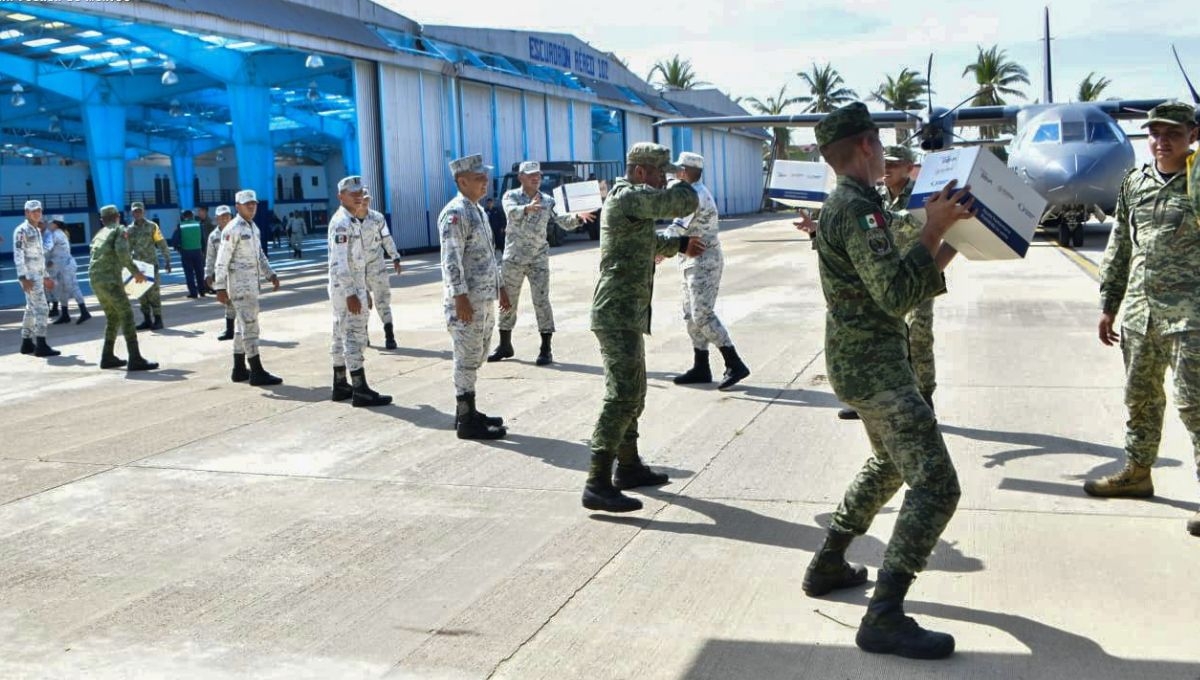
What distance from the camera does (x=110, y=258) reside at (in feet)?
36.5

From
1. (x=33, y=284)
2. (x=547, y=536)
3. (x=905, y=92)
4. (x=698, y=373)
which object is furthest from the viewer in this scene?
(x=905, y=92)

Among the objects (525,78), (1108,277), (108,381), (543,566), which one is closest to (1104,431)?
(1108,277)

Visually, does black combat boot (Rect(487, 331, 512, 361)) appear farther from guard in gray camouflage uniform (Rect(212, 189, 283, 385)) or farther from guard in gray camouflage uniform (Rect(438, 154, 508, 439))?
guard in gray camouflage uniform (Rect(438, 154, 508, 439))

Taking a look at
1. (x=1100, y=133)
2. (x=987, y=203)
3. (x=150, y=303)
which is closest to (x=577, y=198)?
(x=987, y=203)

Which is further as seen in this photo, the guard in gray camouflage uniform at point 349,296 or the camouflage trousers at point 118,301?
the camouflage trousers at point 118,301

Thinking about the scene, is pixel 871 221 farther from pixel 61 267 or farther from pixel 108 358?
pixel 61 267

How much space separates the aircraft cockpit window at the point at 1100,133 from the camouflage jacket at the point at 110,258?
19.1 meters

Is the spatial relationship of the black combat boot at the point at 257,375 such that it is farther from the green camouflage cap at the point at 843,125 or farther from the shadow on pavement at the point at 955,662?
the green camouflage cap at the point at 843,125

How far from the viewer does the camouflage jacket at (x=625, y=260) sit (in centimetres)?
564

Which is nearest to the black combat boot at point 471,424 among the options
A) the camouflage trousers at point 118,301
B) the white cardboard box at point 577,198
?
the white cardboard box at point 577,198

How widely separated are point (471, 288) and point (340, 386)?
7.42ft

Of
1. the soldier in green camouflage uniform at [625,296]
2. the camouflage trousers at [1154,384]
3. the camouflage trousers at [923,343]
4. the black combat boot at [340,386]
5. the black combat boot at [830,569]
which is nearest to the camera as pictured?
the black combat boot at [830,569]

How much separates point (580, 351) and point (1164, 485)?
21.6 ft

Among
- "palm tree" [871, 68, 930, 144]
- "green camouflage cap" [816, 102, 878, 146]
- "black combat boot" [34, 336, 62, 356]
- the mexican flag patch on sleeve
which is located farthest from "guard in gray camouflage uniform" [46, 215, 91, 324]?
"palm tree" [871, 68, 930, 144]
